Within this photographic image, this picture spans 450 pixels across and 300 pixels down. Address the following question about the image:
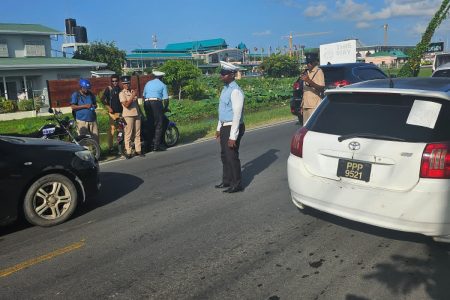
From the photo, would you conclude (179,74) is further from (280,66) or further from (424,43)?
(280,66)

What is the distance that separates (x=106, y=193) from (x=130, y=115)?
3262mm

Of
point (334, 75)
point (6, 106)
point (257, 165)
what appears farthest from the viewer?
point (6, 106)

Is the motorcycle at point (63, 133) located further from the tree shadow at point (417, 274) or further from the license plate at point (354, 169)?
the tree shadow at point (417, 274)

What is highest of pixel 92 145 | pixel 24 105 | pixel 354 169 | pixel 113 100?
pixel 113 100

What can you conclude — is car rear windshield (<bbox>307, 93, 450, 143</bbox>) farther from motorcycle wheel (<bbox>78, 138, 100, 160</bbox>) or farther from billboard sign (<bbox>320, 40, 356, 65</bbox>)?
billboard sign (<bbox>320, 40, 356, 65</bbox>)

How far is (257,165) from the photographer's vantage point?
8.23 m

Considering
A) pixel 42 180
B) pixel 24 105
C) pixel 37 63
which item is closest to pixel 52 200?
pixel 42 180

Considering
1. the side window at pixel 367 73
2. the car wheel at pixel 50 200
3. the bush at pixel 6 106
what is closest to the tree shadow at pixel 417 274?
the car wheel at pixel 50 200

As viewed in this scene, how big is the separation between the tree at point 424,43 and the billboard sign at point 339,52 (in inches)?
150

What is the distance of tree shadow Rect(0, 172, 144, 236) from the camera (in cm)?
538

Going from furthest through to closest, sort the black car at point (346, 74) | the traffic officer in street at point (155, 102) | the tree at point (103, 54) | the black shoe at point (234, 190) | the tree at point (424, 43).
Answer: the tree at point (103, 54) < the tree at point (424, 43) < the black car at point (346, 74) < the traffic officer in street at point (155, 102) < the black shoe at point (234, 190)

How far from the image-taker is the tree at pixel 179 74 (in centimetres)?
3797

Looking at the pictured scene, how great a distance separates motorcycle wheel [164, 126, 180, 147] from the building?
1137 inches

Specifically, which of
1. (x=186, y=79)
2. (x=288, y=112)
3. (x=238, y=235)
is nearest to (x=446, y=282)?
(x=238, y=235)
